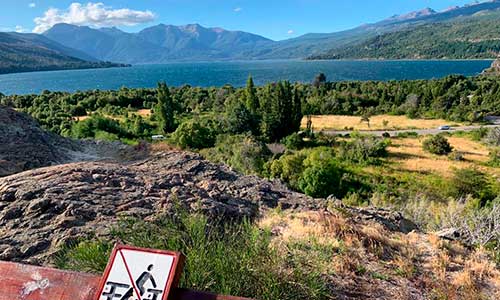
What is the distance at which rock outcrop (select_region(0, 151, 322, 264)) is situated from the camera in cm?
388

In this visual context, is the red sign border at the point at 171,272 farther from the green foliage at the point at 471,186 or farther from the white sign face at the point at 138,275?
the green foliage at the point at 471,186

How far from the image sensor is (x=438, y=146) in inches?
1059

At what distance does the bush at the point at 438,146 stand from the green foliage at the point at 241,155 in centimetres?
1356

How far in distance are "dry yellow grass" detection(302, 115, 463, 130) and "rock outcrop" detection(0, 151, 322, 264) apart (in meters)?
32.6

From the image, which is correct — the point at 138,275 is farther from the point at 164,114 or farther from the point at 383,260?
the point at 164,114

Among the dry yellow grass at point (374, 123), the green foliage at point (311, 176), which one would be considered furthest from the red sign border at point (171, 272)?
the dry yellow grass at point (374, 123)

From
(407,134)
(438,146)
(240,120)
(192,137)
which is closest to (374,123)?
(407,134)

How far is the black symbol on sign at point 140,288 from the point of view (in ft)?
3.81

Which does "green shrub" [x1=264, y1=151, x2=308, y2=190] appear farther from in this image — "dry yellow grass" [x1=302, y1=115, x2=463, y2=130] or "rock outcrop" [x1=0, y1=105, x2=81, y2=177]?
"dry yellow grass" [x1=302, y1=115, x2=463, y2=130]

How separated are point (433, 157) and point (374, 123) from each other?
601 inches

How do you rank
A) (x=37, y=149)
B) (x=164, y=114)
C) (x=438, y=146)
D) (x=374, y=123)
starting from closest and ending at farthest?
1. (x=37, y=149)
2. (x=438, y=146)
3. (x=164, y=114)
4. (x=374, y=123)

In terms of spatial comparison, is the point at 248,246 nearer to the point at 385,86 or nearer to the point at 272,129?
the point at 272,129

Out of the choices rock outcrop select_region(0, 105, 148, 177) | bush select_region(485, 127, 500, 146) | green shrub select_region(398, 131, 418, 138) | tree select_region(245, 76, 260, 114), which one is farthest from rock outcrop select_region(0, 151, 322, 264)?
bush select_region(485, 127, 500, 146)

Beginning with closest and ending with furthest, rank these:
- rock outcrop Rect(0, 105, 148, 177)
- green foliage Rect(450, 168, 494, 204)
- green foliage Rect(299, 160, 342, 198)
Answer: rock outcrop Rect(0, 105, 148, 177), green foliage Rect(299, 160, 342, 198), green foliage Rect(450, 168, 494, 204)
